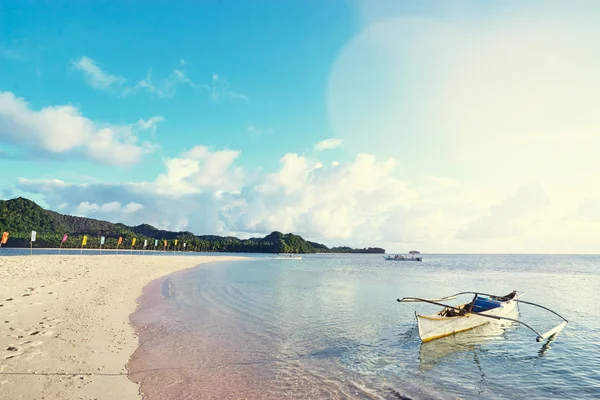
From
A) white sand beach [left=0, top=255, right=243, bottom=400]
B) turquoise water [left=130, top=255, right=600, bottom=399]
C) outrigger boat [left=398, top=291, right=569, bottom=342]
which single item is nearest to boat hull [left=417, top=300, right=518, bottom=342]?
outrigger boat [left=398, top=291, right=569, bottom=342]

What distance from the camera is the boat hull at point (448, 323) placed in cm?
1638

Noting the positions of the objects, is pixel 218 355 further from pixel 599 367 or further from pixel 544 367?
pixel 599 367

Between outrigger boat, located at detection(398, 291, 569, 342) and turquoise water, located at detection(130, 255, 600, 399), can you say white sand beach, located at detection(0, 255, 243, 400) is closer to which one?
turquoise water, located at detection(130, 255, 600, 399)

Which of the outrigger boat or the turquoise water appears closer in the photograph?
the turquoise water

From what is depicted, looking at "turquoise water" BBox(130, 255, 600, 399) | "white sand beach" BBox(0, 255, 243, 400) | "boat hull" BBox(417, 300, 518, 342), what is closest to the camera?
"white sand beach" BBox(0, 255, 243, 400)

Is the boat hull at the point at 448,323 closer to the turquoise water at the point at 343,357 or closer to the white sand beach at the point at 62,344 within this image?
the turquoise water at the point at 343,357

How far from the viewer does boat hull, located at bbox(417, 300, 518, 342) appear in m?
16.4

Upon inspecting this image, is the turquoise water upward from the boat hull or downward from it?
downward

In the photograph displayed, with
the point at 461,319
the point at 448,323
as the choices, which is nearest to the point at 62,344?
the point at 448,323

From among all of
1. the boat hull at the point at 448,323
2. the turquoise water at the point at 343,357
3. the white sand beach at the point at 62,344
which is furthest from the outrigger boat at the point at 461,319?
the white sand beach at the point at 62,344

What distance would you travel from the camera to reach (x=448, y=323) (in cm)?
1781

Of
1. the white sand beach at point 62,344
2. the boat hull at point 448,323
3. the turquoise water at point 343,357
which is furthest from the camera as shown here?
the boat hull at point 448,323

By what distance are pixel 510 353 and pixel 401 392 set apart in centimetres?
874

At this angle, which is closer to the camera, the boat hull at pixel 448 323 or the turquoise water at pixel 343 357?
the turquoise water at pixel 343 357
